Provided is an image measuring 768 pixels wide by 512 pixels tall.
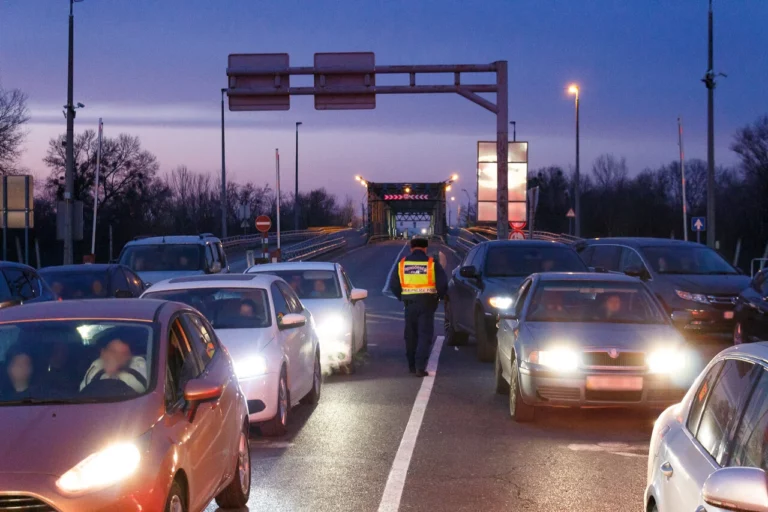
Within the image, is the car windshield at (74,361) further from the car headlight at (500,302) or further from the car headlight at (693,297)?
the car headlight at (693,297)

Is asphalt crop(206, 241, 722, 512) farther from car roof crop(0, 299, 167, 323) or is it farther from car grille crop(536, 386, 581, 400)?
car roof crop(0, 299, 167, 323)

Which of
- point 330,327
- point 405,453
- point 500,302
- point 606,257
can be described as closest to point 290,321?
point 405,453

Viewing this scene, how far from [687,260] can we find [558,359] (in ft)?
32.5

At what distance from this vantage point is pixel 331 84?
2655 centimetres

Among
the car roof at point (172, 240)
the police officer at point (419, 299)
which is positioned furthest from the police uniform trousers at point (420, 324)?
the car roof at point (172, 240)

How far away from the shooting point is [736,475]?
3291 millimetres

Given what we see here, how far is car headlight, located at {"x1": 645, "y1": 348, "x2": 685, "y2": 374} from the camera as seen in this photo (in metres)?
10.1

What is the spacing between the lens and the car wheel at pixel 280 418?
9.83 metres

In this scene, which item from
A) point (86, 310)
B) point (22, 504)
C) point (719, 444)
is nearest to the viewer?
point (719, 444)

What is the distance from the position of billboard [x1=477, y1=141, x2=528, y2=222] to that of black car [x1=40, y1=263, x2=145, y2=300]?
51.5 feet

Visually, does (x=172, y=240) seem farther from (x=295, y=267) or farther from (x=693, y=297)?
(x=693, y=297)

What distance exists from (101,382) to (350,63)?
70.0 feet

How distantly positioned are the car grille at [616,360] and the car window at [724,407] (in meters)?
5.43

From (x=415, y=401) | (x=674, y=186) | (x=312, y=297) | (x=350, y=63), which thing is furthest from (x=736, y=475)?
(x=674, y=186)
